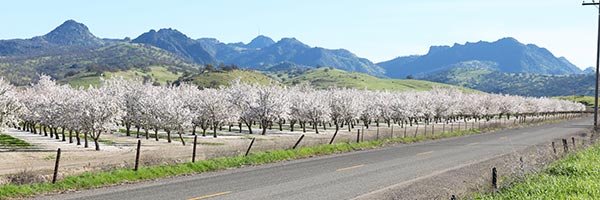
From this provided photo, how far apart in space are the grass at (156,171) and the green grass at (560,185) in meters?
14.3

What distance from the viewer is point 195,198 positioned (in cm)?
1756

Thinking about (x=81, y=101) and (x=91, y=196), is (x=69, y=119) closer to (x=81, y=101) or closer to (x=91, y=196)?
(x=81, y=101)

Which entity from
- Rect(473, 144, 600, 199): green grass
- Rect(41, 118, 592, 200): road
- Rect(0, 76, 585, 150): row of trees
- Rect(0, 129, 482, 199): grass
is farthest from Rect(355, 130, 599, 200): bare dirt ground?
Rect(0, 76, 585, 150): row of trees

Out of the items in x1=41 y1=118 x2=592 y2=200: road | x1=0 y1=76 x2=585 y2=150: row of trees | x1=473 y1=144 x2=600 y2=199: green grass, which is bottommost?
x1=41 y1=118 x2=592 y2=200: road

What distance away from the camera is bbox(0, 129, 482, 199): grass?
18.7 m

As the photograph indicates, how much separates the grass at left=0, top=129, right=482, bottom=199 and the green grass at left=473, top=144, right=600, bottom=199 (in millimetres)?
14288

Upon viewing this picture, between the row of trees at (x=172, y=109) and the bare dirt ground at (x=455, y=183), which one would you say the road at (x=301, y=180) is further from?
the row of trees at (x=172, y=109)

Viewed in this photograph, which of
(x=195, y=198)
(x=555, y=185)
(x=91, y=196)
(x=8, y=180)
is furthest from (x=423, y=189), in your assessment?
(x=8, y=180)

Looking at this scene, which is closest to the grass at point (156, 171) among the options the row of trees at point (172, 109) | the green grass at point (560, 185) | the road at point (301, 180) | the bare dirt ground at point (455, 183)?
the road at point (301, 180)

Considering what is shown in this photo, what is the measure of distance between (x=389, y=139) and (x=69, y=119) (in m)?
38.1

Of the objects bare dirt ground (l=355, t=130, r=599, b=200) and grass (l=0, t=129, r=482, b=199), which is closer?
bare dirt ground (l=355, t=130, r=599, b=200)

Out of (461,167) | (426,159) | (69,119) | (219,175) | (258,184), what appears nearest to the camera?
(258,184)

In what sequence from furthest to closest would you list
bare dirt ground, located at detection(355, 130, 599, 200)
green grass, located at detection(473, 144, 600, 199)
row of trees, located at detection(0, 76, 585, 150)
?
row of trees, located at detection(0, 76, 585, 150) < bare dirt ground, located at detection(355, 130, 599, 200) < green grass, located at detection(473, 144, 600, 199)

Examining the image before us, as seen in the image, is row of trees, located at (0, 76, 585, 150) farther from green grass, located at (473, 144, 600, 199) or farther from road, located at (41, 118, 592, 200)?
green grass, located at (473, 144, 600, 199)
